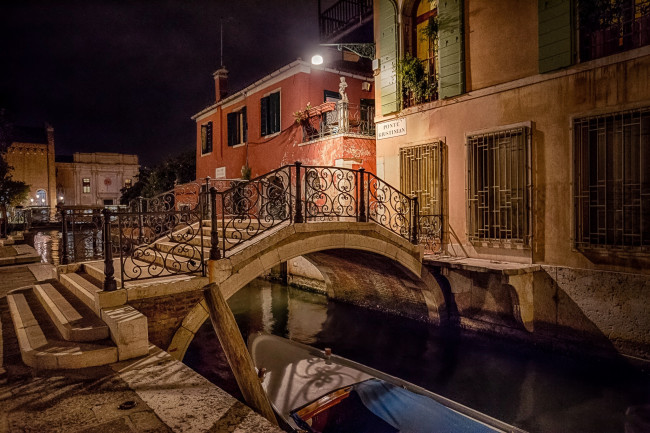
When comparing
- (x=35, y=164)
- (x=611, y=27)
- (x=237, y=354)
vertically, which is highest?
(x=35, y=164)

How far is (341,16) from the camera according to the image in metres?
15.9

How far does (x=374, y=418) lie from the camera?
17.1ft

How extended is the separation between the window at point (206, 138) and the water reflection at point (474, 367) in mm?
11562

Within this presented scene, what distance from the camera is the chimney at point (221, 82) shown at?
20.8m

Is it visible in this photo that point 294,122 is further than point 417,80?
Yes

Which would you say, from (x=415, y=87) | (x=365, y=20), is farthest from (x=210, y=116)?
(x=415, y=87)

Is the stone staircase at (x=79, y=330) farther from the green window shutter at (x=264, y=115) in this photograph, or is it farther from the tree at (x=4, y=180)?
the tree at (x=4, y=180)

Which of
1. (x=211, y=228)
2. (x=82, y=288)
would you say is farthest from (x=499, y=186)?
(x=82, y=288)

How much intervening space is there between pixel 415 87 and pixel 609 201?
17.8 ft

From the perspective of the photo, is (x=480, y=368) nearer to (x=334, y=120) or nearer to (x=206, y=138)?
(x=334, y=120)

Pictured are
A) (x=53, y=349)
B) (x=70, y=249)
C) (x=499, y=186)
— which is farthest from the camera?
(x=70, y=249)

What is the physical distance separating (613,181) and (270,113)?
12.5 meters

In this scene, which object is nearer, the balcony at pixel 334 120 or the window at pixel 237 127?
the balcony at pixel 334 120

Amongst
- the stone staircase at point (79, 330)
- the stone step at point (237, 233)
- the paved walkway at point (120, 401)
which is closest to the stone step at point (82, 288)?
the stone staircase at point (79, 330)
